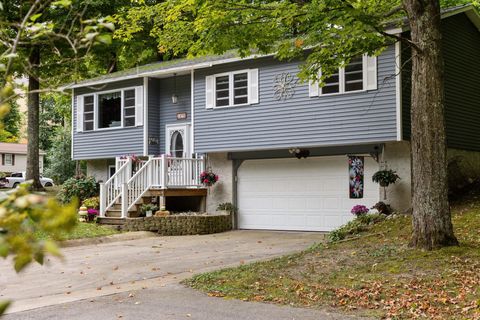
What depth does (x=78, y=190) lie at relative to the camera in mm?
20109

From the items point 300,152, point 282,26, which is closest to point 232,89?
point 300,152

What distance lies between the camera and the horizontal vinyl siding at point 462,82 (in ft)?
54.0

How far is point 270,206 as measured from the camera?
18.0 metres

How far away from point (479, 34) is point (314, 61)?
30.7 feet

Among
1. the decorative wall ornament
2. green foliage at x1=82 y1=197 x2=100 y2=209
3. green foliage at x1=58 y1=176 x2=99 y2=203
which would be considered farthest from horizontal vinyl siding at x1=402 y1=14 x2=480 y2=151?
green foliage at x1=58 y1=176 x2=99 y2=203

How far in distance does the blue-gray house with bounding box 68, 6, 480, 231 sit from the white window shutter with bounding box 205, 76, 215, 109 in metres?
0.04

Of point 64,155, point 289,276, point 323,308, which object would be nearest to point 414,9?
point 289,276

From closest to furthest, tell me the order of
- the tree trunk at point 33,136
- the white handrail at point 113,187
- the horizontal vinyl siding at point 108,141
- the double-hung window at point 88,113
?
the white handrail at point 113,187 → the horizontal vinyl siding at point 108,141 → the tree trunk at point 33,136 → the double-hung window at point 88,113

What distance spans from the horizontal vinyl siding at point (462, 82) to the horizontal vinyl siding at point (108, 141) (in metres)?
10.6

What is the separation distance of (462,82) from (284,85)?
5744 millimetres

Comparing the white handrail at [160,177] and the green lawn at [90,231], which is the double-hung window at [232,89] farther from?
the green lawn at [90,231]

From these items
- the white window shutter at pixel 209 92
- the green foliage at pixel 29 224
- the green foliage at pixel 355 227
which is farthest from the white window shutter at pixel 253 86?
the green foliage at pixel 29 224

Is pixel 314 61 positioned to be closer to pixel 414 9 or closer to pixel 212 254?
pixel 414 9

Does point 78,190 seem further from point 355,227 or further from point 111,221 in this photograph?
point 355,227
